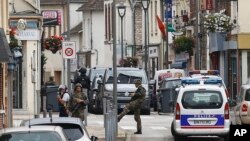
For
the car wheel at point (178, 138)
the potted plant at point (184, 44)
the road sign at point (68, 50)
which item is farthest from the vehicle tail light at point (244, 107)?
the potted plant at point (184, 44)

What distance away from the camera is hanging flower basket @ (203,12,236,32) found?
5453 cm

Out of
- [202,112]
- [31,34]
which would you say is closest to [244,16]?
[31,34]

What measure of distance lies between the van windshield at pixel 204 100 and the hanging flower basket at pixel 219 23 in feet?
80.7

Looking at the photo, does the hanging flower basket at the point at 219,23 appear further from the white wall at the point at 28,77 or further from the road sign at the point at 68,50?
the road sign at the point at 68,50

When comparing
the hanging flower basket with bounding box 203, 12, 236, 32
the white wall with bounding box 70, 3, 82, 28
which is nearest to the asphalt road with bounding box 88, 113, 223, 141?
the hanging flower basket with bounding box 203, 12, 236, 32

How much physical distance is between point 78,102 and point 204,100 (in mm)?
4124

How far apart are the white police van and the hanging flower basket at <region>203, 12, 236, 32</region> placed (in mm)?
24488

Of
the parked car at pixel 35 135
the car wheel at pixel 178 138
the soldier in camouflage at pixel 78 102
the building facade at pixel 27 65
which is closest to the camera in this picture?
the parked car at pixel 35 135

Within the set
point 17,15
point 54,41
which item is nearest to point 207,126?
point 17,15

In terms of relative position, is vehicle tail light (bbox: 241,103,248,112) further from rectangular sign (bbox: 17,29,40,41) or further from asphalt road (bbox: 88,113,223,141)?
rectangular sign (bbox: 17,29,40,41)

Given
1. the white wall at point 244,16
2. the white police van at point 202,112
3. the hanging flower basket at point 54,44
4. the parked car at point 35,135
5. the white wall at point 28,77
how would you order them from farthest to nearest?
the white wall at point 244,16 → the hanging flower basket at point 54,44 → the white wall at point 28,77 → the white police van at point 202,112 → the parked car at point 35,135

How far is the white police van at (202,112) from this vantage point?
29953 millimetres

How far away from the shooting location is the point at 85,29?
92000mm

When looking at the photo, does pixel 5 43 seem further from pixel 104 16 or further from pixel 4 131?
pixel 104 16
